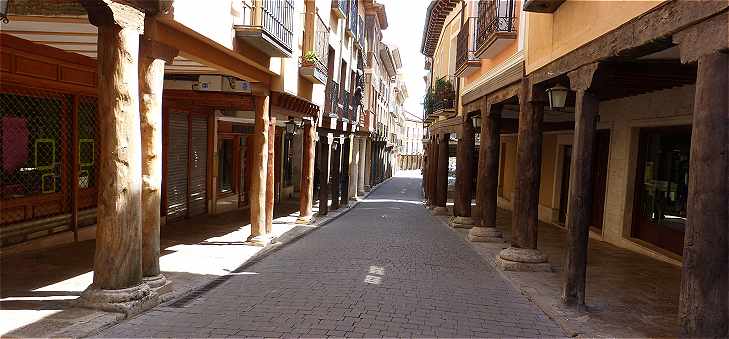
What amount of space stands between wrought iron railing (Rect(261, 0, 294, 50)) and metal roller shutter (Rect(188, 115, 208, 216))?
15.3 ft

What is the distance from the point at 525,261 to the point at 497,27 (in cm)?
435

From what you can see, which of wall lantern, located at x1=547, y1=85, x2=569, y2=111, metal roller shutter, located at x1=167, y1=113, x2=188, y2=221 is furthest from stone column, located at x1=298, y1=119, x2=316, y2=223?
wall lantern, located at x1=547, y1=85, x2=569, y2=111

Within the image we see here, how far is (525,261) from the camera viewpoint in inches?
336

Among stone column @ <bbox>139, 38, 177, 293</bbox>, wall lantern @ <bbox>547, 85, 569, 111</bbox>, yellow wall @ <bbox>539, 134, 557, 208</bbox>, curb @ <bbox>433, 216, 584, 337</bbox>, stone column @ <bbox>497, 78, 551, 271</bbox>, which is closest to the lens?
curb @ <bbox>433, 216, 584, 337</bbox>

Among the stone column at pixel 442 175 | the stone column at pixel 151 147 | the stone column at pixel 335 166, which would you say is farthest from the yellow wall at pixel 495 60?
the stone column at pixel 151 147

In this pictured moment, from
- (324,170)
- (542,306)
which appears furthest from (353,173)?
(542,306)

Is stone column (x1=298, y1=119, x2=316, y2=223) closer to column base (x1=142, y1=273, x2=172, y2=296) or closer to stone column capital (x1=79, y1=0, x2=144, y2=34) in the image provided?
column base (x1=142, y1=273, x2=172, y2=296)

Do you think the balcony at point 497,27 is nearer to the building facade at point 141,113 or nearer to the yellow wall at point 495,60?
the yellow wall at point 495,60

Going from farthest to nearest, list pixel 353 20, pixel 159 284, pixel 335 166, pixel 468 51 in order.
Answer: pixel 353 20
pixel 335 166
pixel 468 51
pixel 159 284

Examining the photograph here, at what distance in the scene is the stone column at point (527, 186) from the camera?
8.22 metres

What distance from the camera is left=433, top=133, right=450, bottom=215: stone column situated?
18.4m

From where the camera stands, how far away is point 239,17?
8.60m

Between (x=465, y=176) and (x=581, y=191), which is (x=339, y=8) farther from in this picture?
(x=581, y=191)

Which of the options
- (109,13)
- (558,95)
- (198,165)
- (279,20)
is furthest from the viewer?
(198,165)
